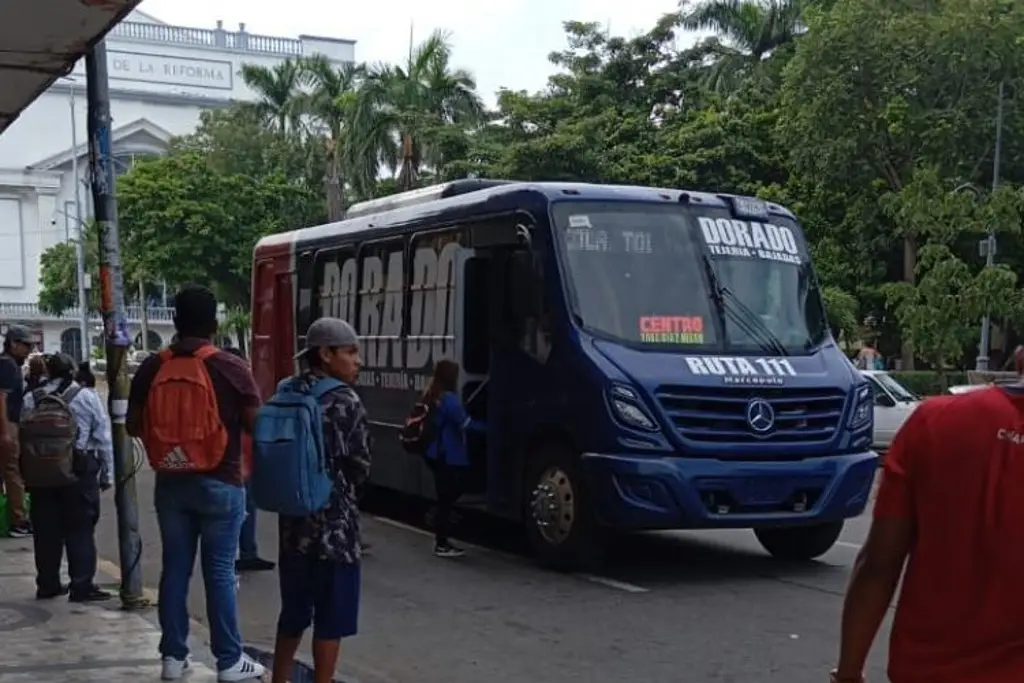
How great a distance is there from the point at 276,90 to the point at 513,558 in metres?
43.4

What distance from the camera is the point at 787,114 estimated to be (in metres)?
30.9

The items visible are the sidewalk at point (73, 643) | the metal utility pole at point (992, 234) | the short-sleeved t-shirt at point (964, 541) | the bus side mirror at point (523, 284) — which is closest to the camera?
the short-sleeved t-shirt at point (964, 541)

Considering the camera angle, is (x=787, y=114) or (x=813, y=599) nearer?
(x=813, y=599)

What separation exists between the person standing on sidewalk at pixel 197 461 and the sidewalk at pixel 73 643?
0.29 metres

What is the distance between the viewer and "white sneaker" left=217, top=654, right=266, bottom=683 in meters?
6.46

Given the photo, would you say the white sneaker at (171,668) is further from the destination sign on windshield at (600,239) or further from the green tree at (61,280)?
the green tree at (61,280)

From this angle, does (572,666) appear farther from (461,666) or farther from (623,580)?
(623,580)

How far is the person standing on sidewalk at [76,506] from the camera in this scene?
340 inches

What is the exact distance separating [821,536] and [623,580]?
1.73m

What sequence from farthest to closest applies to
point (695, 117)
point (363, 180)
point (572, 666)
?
1. point (363, 180)
2. point (695, 117)
3. point (572, 666)

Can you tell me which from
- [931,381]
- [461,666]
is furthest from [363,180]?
[461,666]

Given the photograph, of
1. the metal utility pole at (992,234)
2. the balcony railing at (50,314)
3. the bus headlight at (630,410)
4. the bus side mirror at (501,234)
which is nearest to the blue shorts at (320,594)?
the bus headlight at (630,410)

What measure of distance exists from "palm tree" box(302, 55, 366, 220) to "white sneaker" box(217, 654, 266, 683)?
1237 inches

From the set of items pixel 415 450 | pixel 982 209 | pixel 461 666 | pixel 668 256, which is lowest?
pixel 461 666
